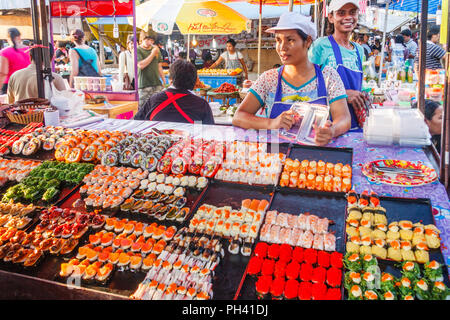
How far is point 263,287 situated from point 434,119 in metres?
2.03

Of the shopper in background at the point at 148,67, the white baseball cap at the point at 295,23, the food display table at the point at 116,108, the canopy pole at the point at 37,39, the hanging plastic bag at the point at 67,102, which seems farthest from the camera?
the shopper in background at the point at 148,67

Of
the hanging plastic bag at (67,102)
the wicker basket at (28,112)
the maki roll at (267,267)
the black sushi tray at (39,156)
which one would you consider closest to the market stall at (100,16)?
the hanging plastic bag at (67,102)

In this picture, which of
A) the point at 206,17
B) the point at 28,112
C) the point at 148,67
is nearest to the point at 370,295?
the point at 28,112

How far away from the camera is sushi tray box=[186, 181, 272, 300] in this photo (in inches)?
56.1

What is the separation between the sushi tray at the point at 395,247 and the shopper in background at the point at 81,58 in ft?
19.2

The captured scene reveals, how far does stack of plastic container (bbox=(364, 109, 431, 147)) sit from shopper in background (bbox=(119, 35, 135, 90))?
4931 millimetres

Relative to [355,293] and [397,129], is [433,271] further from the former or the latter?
[397,129]

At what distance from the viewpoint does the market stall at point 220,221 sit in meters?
1.43

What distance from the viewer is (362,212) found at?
1.72 metres

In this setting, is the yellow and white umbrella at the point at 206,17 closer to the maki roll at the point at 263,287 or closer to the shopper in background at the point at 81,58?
the shopper in background at the point at 81,58

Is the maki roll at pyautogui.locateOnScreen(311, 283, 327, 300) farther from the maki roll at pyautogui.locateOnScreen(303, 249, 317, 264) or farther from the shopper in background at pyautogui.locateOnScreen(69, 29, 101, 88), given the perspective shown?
the shopper in background at pyautogui.locateOnScreen(69, 29, 101, 88)

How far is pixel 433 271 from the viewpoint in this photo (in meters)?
1.35

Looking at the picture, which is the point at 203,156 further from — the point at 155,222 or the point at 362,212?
the point at 362,212
